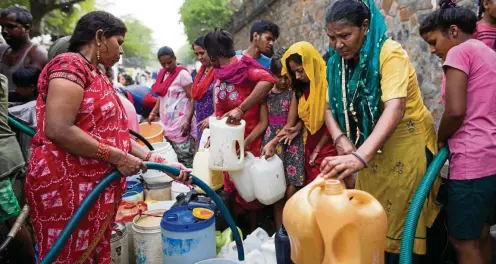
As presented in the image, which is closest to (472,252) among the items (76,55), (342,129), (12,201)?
(342,129)

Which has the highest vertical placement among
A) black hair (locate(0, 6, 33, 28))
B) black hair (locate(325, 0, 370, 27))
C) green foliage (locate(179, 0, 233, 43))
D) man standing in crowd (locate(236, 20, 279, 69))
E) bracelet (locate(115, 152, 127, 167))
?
green foliage (locate(179, 0, 233, 43))

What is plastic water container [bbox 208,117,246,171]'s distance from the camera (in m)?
2.93

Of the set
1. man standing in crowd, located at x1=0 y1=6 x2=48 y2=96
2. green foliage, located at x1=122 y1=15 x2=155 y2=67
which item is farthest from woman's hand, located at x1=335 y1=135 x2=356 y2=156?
green foliage, located at x1=122 y1=15 x2=155 y2=67

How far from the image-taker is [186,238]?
2473mm

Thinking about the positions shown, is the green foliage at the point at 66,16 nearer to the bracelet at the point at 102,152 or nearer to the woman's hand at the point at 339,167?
the bracelet at the point at 102,152

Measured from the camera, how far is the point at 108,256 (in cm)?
223

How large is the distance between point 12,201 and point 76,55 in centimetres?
120

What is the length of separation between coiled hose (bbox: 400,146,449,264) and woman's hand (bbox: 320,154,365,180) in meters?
0.44

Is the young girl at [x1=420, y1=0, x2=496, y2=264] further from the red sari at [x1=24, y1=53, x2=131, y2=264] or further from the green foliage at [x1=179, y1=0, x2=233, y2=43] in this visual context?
the green foliage at [x1=179, y1=0, x2=233, y2=43]

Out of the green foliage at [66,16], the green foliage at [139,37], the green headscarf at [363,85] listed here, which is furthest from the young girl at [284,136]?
the green foliage at [139,37]

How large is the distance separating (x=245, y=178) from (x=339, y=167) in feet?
5.28

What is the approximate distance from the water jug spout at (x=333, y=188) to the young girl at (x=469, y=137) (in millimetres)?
992

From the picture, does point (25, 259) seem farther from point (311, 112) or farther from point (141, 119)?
point (141, 119)

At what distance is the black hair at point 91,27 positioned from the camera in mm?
2000
